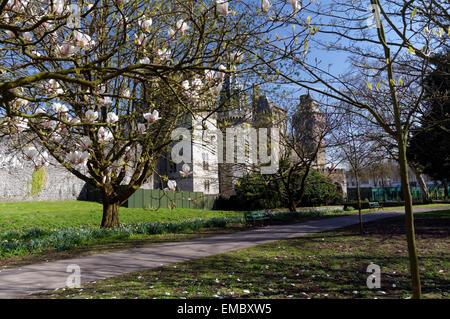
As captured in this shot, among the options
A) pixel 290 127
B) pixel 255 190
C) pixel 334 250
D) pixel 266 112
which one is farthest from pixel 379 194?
pixel 334 250

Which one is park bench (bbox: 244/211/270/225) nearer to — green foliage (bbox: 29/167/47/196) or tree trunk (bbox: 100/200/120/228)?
tree trunk (bbox: 100/200/120/228)

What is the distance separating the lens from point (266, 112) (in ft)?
38.7

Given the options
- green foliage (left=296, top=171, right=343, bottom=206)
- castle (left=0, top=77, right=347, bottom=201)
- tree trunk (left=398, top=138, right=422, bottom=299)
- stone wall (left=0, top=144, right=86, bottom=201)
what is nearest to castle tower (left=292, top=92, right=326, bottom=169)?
castle (left=0, top=77, right=347, bottom=201)

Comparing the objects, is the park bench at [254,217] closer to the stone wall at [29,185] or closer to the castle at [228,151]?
the castle at [228,151]

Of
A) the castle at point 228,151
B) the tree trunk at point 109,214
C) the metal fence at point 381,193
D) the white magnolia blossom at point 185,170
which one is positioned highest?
the castle at point 228,151

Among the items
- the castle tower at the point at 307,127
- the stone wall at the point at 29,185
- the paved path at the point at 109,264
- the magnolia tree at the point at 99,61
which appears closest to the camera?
the magnolia tree at the point at 99,61

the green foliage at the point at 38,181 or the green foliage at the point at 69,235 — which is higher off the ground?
the green foliage at the point at 38,181

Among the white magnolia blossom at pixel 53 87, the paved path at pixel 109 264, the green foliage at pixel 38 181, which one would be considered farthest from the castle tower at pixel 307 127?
the green foliage at pixel 38 181

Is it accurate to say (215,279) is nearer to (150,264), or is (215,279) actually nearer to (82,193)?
(150,264)

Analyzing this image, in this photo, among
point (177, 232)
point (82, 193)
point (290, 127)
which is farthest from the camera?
point (82, 193)

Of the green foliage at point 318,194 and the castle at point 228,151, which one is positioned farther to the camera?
the green foliage at point 318,194

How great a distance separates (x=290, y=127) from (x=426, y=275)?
11.6 meters

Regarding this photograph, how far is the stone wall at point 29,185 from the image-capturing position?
19469 mm

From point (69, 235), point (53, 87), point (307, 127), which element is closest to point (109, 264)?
point (69, 235)
